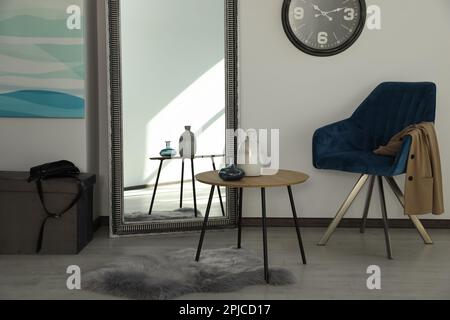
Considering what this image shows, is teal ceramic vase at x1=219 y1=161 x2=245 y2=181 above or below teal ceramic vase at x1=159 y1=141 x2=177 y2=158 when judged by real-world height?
below

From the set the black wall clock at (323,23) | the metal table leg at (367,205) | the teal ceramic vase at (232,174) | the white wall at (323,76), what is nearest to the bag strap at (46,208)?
the teal ceramic vase at (232,174)

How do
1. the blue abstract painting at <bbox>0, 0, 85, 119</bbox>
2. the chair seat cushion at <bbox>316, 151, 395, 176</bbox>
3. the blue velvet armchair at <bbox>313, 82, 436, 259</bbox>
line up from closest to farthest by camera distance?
the chair seat cushion at <bbox>316, 151, 395, 176</bbox> → the blue velvet armchair at <bbox>313, 82, 436, 259</bbox> → the blue abstract painting at <bbox>0, 0, 85, 119</bbox>

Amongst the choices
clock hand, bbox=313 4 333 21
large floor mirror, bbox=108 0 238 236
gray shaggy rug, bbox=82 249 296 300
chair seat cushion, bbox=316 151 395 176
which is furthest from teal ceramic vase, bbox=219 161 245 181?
clock hand, bbox=313 4 333 21

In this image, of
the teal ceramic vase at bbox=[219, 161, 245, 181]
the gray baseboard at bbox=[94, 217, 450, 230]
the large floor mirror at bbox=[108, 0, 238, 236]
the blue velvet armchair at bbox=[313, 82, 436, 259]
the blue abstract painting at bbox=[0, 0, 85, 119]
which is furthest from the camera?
the gray baseboard at bbox=[94, 217, 450, 230]

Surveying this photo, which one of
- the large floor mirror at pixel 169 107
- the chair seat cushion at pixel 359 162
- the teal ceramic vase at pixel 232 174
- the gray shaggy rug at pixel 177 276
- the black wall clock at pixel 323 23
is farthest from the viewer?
the black wall clock at pixel 323 23

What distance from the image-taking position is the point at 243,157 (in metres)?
2.66

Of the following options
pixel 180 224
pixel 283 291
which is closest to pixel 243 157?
pixel 283 291

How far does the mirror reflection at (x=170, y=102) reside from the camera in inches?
129

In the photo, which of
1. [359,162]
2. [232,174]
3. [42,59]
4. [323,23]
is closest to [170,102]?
[42,59]

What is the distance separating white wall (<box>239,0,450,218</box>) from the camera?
3.43m

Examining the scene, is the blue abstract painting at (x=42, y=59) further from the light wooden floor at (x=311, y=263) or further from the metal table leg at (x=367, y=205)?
the metal table leg at (x=367, y=205)

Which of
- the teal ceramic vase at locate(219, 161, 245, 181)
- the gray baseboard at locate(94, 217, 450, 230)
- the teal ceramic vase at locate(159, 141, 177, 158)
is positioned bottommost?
the gray baseboard at locate(94, 217, 450, 230)

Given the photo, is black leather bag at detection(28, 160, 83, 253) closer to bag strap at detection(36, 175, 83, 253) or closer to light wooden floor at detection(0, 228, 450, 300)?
bag strap at detection(36, 175, 83, 253)

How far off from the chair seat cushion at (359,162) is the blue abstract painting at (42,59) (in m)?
1.50
